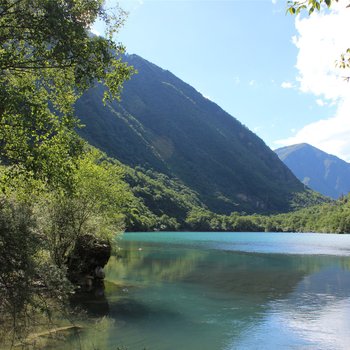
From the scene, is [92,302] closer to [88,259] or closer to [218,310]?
[88,259]

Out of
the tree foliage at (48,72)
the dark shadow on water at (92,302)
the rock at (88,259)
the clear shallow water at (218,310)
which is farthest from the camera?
the rock at (88,259)

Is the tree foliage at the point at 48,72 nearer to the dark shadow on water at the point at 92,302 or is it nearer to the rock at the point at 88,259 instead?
the dark shadow on water at the point at 92,302

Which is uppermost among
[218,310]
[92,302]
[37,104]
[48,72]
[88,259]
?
[48,72]

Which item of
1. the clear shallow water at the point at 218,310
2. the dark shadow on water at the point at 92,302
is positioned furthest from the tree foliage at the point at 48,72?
the dark shadow on water at the point at 92,302

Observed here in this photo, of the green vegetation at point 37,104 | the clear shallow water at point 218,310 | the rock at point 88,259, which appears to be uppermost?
the green vegetation at point 37,104

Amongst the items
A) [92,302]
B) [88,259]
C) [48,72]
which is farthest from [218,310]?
[48,72]

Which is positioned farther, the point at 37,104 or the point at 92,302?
the point at 92,302

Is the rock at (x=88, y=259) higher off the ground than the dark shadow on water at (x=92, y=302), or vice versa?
the rock at (x=88, y=259)

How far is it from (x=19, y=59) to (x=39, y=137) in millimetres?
2477

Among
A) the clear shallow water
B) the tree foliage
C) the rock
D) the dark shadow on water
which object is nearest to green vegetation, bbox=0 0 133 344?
the tree foliage

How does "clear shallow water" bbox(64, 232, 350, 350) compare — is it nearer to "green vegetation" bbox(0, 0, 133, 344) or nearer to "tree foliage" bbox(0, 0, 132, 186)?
"green vegetation" bbox(0, 0, 133, 344)

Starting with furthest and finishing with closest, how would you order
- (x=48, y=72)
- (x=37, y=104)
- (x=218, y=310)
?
(x=218, y=310), (x=48, y=72), (x=37, y=104)

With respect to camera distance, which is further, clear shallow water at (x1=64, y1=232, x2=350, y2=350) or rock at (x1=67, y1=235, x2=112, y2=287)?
rock at (x1=67, y1=235, x2=112, y2=287)

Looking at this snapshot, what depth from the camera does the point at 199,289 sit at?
37.9 metres
